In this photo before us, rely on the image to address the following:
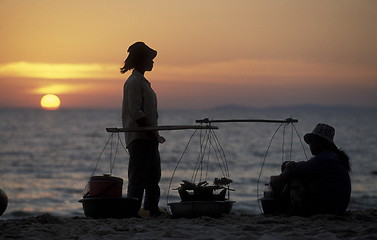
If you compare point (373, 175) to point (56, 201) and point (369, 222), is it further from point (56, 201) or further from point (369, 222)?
point (369, 222)

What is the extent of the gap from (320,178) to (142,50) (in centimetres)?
249

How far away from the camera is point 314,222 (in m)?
6.78

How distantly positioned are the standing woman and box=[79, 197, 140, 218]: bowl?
12 cm

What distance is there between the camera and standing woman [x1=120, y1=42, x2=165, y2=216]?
7473mm

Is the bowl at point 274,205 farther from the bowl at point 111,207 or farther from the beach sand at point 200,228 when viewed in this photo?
the bowl at point 111,207

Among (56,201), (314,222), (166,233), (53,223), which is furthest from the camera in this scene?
(56,201)

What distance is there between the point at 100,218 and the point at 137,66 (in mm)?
1816

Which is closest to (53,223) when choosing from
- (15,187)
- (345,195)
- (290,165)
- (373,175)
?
(290,165)

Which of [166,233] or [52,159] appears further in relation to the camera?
[52,159]

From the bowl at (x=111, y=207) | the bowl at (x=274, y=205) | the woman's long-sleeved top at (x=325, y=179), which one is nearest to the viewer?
the woman's long-sleeved top at (x=325, y=179)

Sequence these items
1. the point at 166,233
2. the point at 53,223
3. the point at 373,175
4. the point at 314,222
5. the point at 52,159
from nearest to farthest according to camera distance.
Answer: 1. the point at 166,233
2. the point at 314,222
3. the point at 53,223
4. the point at 373,175
5. the point at 52,159

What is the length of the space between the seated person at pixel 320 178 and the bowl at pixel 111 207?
5.74 feet

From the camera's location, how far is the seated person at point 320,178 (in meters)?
7.07

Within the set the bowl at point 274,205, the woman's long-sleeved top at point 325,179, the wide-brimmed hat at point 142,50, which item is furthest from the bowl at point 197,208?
the wide-brimmed hat at point 142,50
